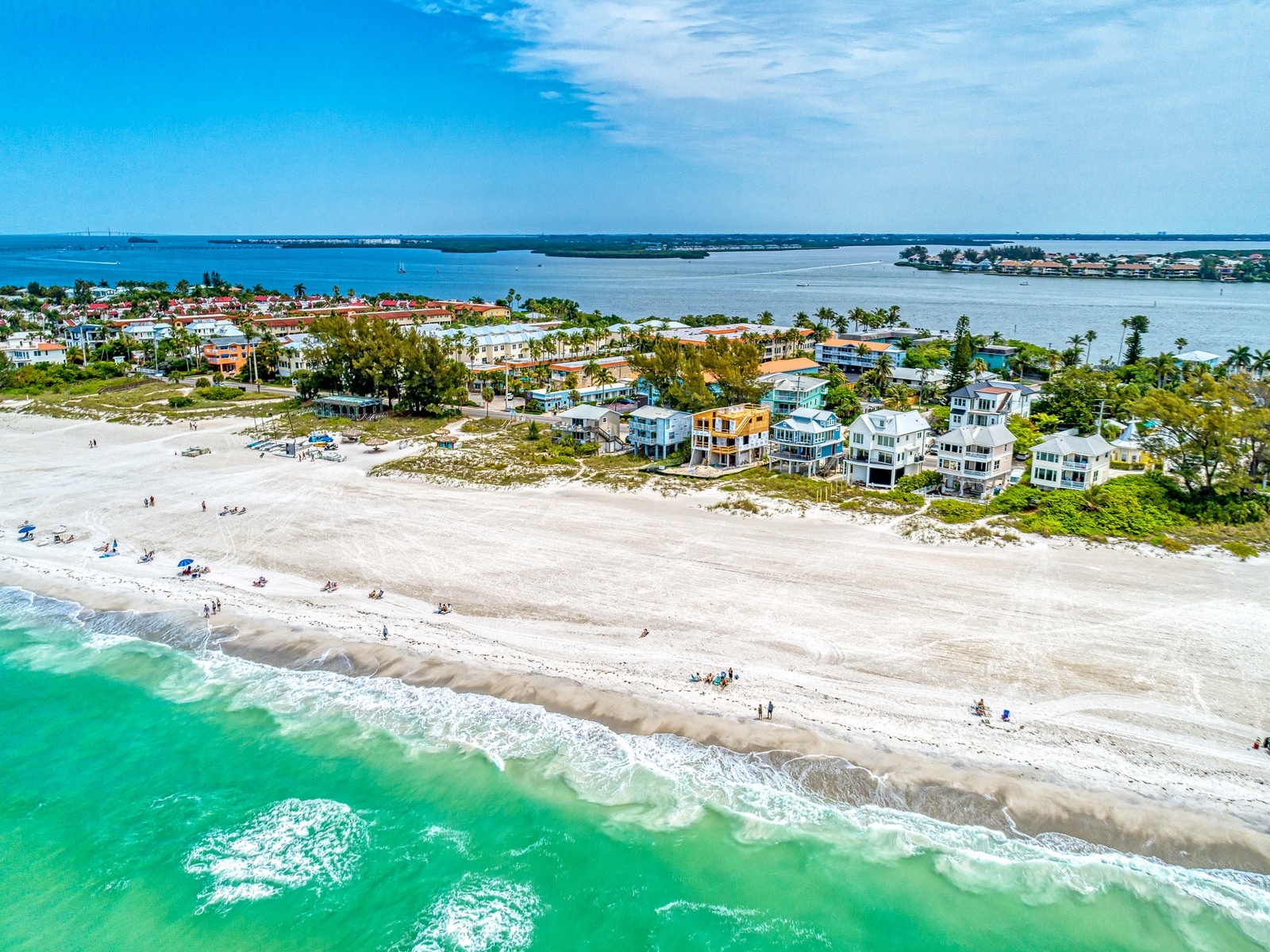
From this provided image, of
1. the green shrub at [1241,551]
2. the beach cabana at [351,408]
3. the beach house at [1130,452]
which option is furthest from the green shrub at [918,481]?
the beach cabana at [351,408]

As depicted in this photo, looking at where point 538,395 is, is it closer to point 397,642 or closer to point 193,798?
point 397,642

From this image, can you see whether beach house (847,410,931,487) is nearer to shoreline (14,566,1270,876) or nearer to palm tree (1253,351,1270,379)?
shoreline (14,566,1270,876)

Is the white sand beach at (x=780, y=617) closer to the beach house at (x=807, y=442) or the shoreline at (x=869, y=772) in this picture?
the shoreline at (x=869, y=772)

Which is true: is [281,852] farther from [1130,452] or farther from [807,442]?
[1130,452]

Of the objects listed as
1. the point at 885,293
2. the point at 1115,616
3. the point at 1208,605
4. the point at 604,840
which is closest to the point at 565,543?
the point at 604,840

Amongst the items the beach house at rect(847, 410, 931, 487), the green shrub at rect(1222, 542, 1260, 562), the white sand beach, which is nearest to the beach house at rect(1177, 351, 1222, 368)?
the beach house at rect(847, 410, 931, 487)

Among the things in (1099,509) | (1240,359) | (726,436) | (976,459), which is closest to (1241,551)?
(1099,509)

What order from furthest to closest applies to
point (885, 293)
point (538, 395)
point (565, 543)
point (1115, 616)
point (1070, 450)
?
point (885, 293) → point (538, 395) → point (1070, 450) → point (565, 543) → point (1115, 616)
